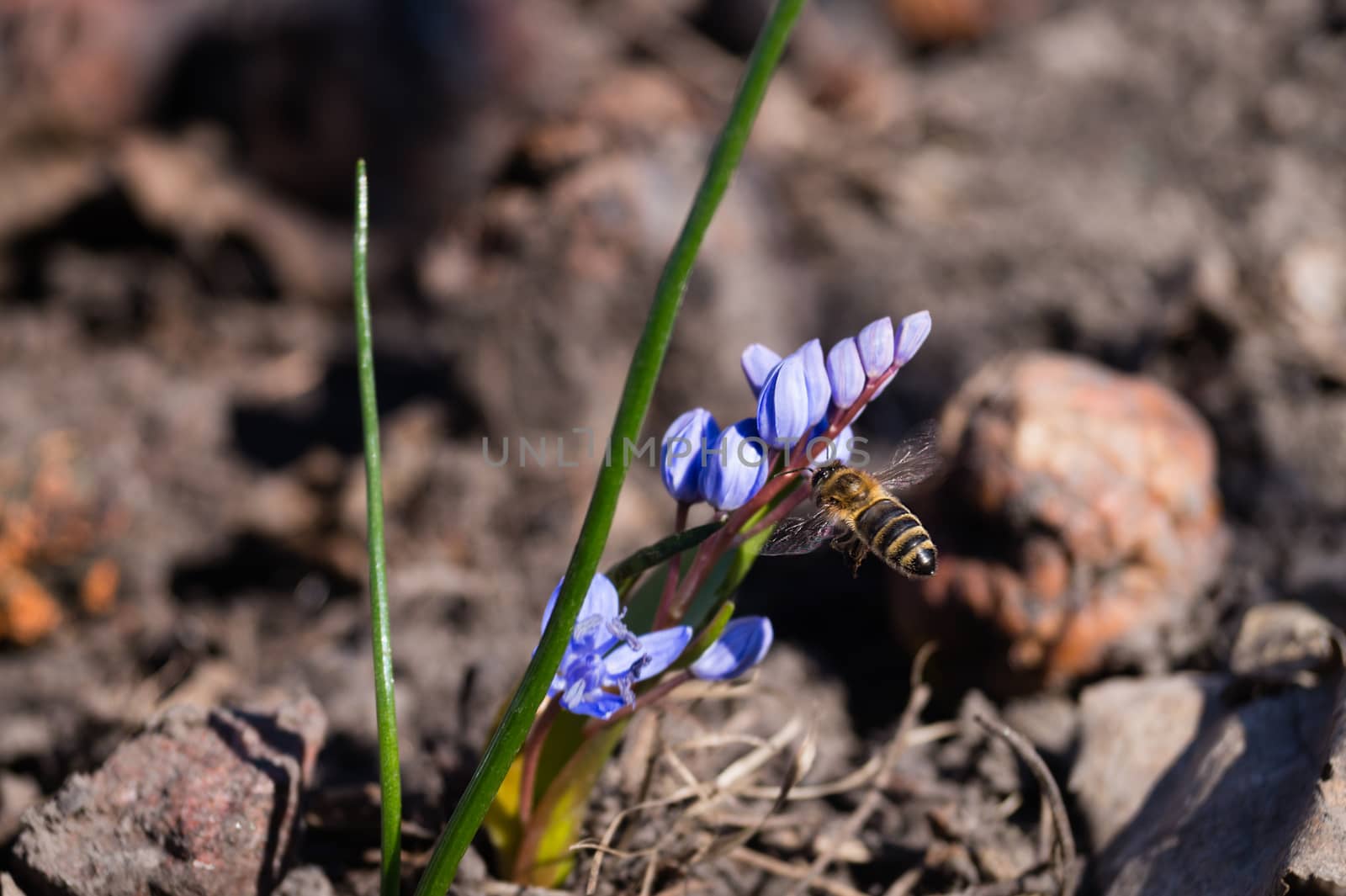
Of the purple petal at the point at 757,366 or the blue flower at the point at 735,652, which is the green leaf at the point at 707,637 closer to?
the blue flower at the point at 735,652

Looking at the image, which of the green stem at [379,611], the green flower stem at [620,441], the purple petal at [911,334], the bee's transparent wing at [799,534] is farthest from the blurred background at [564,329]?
the purple petal at [911,334]

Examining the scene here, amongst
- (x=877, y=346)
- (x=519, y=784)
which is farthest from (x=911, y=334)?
(x=519, y=784)

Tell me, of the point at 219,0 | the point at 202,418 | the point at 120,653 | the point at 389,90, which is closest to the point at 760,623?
the point at 120,653

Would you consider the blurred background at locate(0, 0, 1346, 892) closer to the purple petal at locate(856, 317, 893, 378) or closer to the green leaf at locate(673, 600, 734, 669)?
the green leaf at locate(673, 600, 734, 669)

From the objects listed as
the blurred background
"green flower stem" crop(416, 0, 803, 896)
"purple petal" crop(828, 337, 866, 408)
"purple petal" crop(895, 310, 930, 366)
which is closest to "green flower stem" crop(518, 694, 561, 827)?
"green flower stem" crop(416, 0, 803, 896)

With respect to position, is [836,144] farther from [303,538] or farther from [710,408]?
[303,538]
